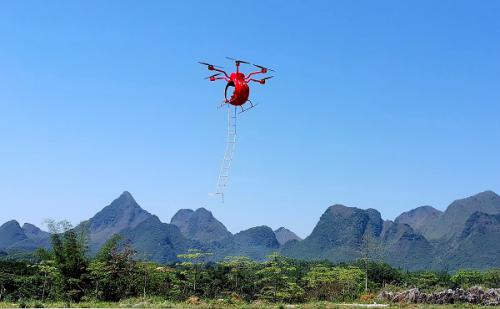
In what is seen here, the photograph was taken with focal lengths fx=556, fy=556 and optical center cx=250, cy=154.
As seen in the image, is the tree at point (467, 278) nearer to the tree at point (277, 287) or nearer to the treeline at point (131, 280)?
the treeline at point (131, 280)

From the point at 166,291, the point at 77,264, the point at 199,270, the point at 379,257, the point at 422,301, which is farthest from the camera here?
the point at 379,257

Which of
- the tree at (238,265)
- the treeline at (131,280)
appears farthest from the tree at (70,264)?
the tree at (238,265)

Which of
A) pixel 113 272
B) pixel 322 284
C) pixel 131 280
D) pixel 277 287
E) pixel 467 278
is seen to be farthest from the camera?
pixel 467 278

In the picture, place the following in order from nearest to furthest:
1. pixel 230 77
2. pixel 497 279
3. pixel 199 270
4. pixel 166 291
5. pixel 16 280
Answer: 1. pixel 230 77
2. pixel 166 291
3. pixel 16 280
4. pixel 199 270
5. pixel 497 279

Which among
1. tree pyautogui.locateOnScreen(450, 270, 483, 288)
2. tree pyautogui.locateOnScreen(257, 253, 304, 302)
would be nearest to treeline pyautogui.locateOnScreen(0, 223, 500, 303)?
tree pyautogui.locateOnScreen(257, 253, 304, 302)

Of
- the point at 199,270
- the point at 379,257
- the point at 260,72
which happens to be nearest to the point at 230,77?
the point at 260,72

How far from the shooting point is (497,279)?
218 feet

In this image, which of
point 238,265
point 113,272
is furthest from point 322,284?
point 113,272

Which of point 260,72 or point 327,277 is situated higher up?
point 260,72

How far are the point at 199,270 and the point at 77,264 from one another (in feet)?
50.6

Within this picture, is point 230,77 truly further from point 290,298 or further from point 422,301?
point 290,298

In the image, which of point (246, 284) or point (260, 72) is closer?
point (260, 72)

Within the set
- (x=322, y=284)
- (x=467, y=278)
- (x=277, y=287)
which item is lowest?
(x=467, y=278)

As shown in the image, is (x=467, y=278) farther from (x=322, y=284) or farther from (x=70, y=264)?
(x=70, y=264)
